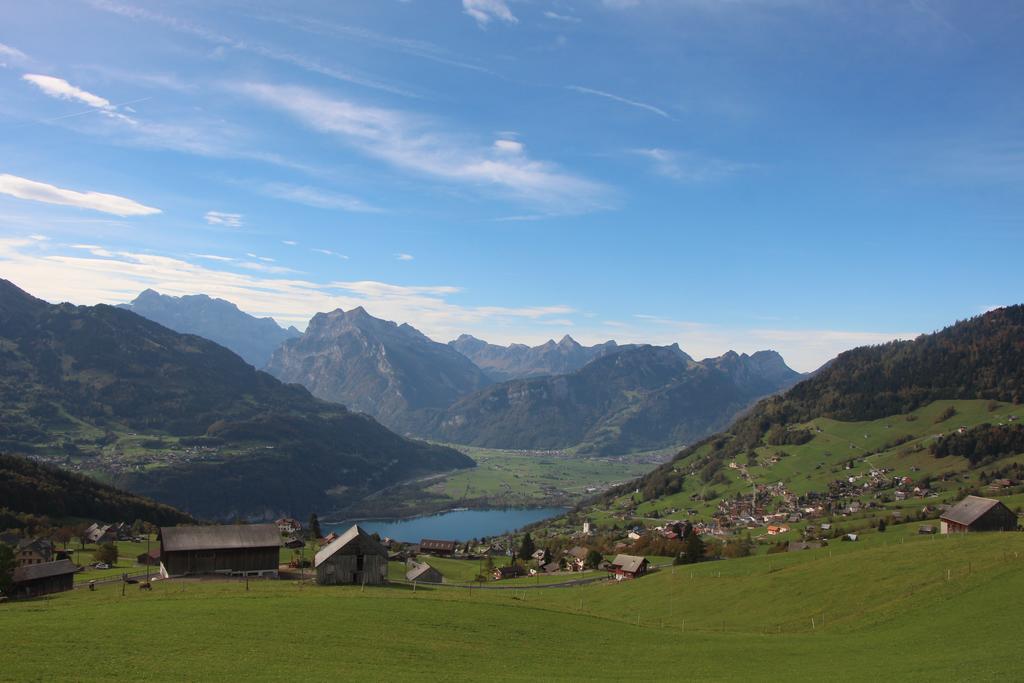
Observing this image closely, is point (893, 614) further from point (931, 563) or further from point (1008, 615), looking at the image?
point (931, 563)

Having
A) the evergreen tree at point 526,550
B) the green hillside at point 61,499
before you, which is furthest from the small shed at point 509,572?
the green hillside at point 61,499

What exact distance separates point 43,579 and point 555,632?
53718mm

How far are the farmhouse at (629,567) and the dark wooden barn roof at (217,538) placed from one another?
49005mm

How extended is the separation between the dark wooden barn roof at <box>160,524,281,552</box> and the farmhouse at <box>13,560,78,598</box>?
10930mm

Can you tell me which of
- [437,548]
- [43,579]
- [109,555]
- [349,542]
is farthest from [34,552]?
[437,548]

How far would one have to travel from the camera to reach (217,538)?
65125mm

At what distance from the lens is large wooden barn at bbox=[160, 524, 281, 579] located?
6394 centimetres

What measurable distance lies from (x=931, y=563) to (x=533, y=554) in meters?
90.7

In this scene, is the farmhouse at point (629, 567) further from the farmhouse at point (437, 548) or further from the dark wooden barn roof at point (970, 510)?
the farmhouse at point (437, 548)

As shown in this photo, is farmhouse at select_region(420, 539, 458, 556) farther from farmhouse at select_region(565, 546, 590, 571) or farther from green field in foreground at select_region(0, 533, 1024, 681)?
green field in foreground at select_region(0, 533, 1024, 681)

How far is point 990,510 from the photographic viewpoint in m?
77.2

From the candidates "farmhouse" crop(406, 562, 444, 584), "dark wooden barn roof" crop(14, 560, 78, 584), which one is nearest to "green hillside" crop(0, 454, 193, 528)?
"dark wooden barn roof" crop(14, 560, 78, 584)

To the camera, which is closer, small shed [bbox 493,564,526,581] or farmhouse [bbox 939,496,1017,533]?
farmhouse [bbox 939,496,1017,533]

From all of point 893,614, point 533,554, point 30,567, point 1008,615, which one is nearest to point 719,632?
point 893,614
